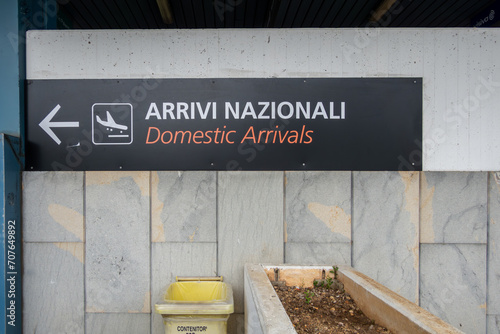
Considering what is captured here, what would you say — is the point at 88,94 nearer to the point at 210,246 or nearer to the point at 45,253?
the point at 45,253

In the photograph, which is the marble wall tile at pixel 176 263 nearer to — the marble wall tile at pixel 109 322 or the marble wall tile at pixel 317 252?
the marble wall tile at pixel 109 322

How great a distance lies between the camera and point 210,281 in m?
2.49

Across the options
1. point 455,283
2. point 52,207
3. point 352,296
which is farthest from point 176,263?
point 455,283

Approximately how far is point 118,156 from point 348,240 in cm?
210

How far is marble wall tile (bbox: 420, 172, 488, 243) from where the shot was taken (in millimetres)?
2566

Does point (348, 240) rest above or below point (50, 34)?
below

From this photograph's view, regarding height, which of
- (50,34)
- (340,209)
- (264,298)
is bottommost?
(264,298)

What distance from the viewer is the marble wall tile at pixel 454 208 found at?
8.42 ft

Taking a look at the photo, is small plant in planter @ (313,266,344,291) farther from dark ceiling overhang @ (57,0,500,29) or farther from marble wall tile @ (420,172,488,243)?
dark ceiling overhang @ (57,0,500,29)

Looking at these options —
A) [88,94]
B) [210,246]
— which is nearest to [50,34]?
[88,94]

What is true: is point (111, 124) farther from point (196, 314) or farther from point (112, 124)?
point (196, 314)

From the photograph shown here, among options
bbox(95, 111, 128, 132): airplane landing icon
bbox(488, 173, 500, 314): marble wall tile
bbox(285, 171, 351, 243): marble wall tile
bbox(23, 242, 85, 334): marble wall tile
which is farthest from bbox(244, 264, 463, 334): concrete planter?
bbox(95, 111, 128, 132): airplane landing icon

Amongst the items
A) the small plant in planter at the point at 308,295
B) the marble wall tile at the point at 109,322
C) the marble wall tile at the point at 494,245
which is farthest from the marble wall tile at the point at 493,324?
the marble wall tile at the point at 109,322

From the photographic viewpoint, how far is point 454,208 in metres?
2.58
